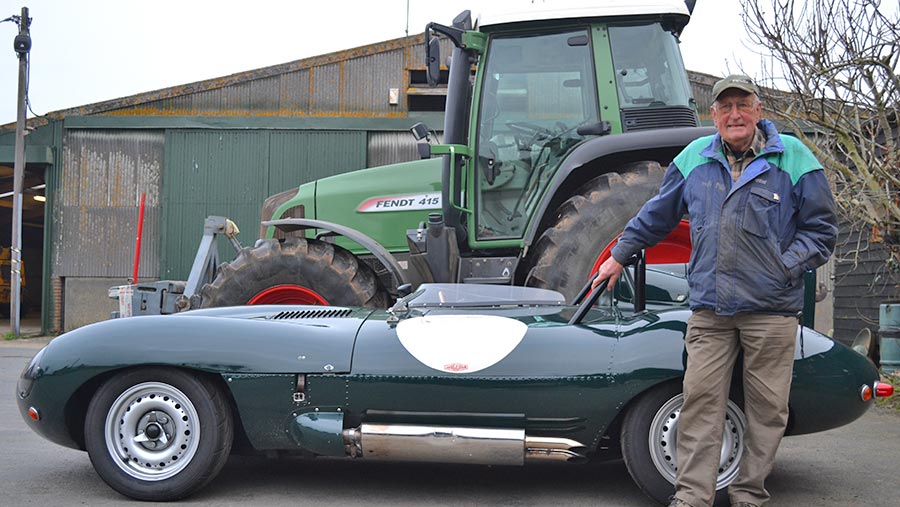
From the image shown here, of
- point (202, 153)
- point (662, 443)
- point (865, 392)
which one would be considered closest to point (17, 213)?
point (202, 153)

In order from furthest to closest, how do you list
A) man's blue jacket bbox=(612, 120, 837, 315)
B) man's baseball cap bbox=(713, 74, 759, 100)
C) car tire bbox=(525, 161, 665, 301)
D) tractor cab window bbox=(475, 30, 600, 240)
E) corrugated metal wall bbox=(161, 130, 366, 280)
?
corrugated metal wall bbox=(161, 130, 366, 280), tractor cab window bbox=(475, 30, 600, 240), car tire bbox=(525, 161, 665, 301), man's baseball cap bbox=(713, 74, 759, 100), man's blue jacket bbox=(612, 120, 837, 315)

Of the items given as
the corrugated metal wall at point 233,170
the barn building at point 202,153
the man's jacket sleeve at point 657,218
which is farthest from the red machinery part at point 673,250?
the corrugated metal wall at point 233,170

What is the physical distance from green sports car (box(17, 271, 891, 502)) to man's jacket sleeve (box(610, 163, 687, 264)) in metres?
0.29

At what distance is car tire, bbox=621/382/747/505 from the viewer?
3.74m

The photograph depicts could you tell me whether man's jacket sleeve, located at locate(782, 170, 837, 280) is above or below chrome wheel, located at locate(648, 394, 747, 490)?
above

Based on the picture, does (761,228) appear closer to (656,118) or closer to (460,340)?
(460,340)

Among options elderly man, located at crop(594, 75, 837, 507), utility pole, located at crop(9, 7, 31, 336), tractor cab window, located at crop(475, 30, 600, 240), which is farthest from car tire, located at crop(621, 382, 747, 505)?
utility pole, located at crop(9, 7, 31, 336)

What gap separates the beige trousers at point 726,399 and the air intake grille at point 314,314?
1799mm

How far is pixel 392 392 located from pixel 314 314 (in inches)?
32.7

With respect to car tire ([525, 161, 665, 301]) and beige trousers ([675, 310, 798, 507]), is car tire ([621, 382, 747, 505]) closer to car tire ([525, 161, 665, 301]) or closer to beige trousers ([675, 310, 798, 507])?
beige trousers ([675, 310, 798, 507])

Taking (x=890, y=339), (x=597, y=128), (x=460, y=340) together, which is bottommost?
(x=890, y=339)

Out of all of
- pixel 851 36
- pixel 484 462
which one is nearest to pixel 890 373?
pixel 851 36

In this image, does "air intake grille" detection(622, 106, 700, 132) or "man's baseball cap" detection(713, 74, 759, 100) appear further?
"air intake grille" detection(622, 106, 700, 132)

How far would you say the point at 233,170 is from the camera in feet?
54.2
